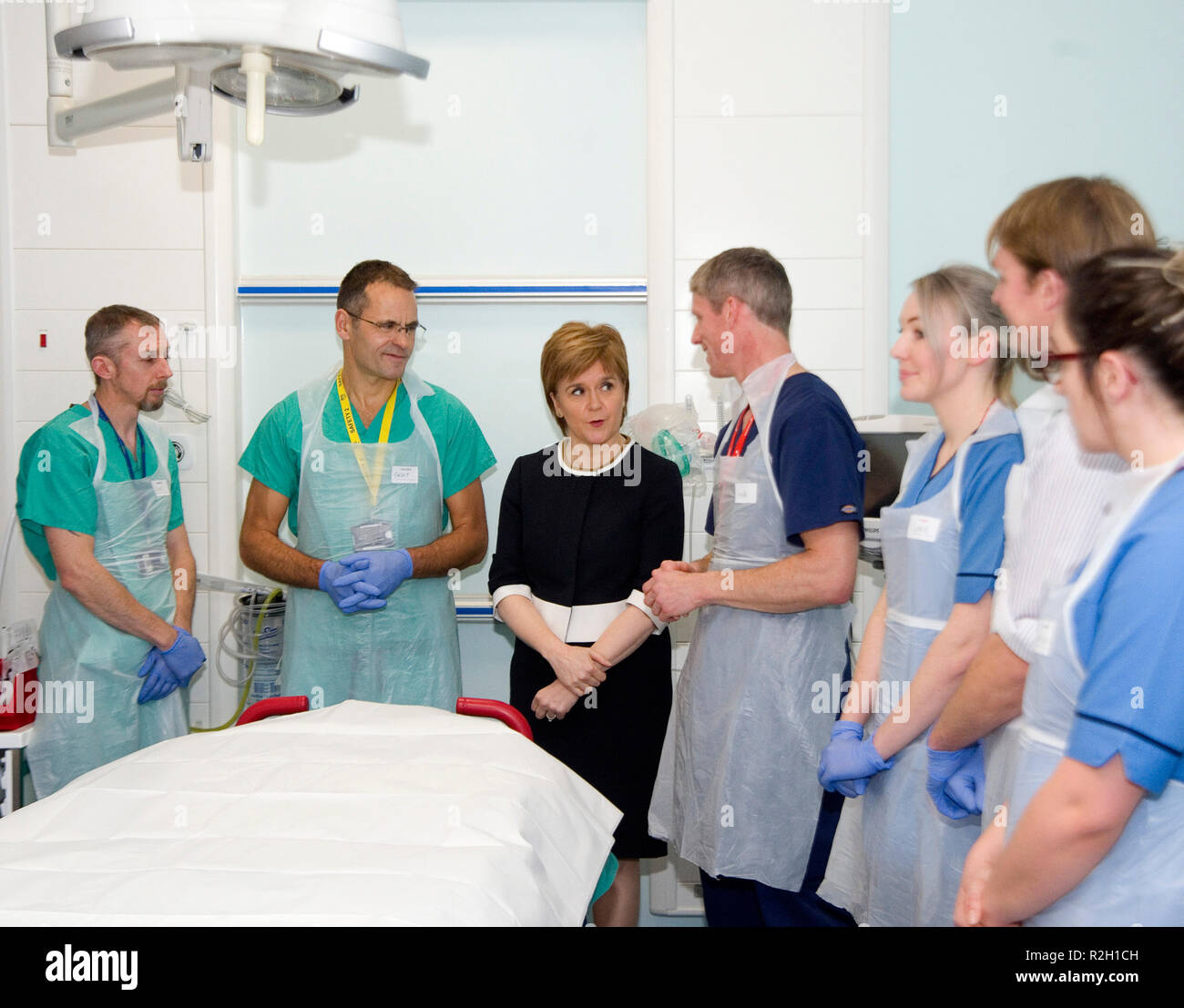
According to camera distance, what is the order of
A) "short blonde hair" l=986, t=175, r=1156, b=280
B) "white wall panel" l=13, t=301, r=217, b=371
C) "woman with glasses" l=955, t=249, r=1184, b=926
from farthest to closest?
"white wall panel" l=13, t=301, r=217, b=371 → "short blonde hair" l=986, t=175, r=1156, b=280 → "woman with glasses" l=955, t=249, r=1184, b=926

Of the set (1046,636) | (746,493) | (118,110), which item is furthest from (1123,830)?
(118,110)

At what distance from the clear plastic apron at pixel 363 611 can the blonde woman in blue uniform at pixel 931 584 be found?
1249mm

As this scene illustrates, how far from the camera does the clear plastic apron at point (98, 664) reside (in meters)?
2.68

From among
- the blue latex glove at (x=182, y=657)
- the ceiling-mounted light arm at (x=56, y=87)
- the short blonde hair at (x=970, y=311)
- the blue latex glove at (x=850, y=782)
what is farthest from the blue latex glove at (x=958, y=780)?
the blue latex glove at (x=182, y=657)

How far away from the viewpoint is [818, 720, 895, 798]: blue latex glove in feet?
6.02

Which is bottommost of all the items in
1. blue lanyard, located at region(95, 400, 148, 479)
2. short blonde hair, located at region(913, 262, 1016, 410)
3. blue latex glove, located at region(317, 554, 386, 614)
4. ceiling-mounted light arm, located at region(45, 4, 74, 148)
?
blue latex glove, located at region(317, 554, 386, 614)

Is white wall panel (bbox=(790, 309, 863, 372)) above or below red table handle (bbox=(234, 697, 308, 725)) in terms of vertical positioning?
above

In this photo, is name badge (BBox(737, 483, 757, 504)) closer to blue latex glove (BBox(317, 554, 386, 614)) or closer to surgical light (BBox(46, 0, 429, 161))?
blue latex glove (BBox(317, 554, 386, 614))

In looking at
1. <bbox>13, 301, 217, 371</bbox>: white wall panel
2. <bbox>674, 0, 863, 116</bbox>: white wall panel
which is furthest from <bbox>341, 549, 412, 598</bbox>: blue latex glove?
<bbox>674, 0, 863, 116</bbox>: white wall panel

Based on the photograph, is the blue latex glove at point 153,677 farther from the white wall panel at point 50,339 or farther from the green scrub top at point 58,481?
the white wall panel at point 50,339

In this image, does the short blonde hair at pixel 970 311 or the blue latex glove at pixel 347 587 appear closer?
the short blonde hair at pixel 970 311

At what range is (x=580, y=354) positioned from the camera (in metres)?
2.52

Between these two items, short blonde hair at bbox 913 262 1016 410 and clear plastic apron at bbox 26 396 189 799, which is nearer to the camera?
short blonde hair at bbox 913 262 1016 410

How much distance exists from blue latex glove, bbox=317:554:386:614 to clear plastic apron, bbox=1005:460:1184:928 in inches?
68.9
